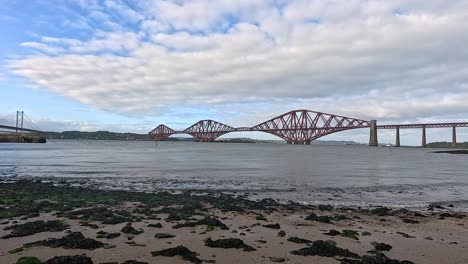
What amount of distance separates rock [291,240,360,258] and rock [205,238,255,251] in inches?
34.1

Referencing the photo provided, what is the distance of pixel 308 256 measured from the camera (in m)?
6.52

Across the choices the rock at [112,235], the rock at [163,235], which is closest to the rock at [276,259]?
the rock at [163,235]

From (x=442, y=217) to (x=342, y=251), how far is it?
19.4 feet

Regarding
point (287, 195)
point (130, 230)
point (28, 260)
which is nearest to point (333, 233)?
point (130, 230)

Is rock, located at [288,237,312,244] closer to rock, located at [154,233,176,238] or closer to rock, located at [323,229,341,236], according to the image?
rock, located at [323,229,341,236]

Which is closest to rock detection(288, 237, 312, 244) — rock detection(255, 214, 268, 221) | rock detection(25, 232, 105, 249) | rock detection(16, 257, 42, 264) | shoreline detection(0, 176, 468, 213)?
rock detection(255, 214, 268, 221)

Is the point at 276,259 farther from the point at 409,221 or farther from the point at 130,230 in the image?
the point at 409,221

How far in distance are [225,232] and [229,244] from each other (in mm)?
1306

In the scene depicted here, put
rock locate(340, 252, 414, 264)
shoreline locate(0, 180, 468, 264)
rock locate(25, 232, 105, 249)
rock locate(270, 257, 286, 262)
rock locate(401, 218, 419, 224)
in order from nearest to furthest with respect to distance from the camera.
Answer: rock locate(340, 252, 414, 264)
rock locate(270, 257, 286, 262)
shoreline locate(0, 180, 468, 264)
rock locate(25, 232, 105, 249)
rock locate(401, 218, 419, 224)

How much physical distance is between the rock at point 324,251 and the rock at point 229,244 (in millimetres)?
865

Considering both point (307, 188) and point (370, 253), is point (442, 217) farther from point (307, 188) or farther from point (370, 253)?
point (307, 188)

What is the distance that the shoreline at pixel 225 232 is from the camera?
6520 millimetres

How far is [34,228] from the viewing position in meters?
8.05

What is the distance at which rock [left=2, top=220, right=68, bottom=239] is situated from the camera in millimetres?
7648
